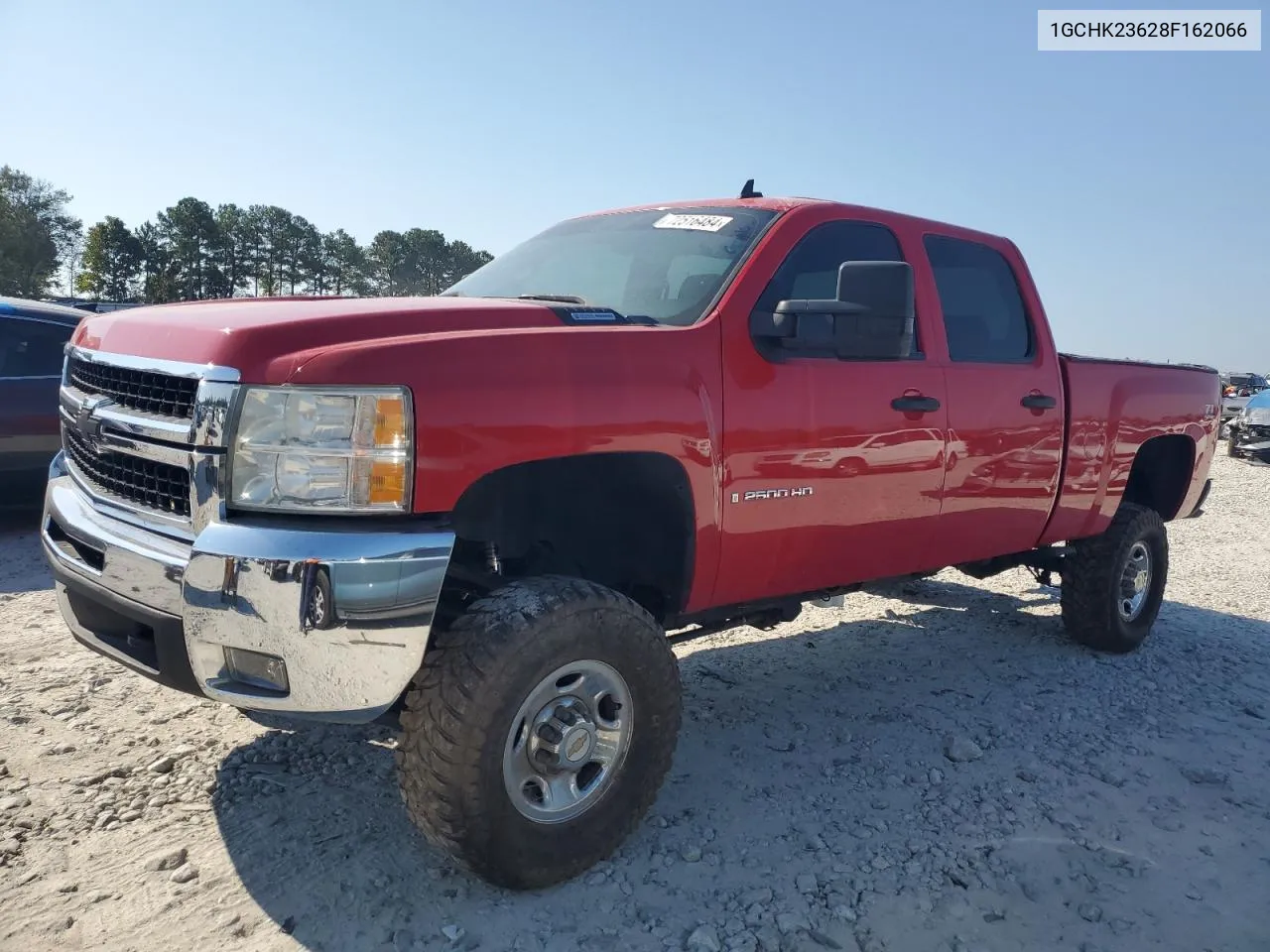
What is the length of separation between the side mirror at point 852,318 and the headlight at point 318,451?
136cm

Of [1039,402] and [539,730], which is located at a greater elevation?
[1039,402]

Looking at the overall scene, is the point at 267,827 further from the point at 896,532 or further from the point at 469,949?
the point at 896,532

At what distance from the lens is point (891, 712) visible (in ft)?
13.8

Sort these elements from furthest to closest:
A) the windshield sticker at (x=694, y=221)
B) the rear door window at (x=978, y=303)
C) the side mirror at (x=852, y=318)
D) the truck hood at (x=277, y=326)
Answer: the rear door window at (x=978, y=303)
the windshield sticker at (x=694, y=221)
the side mirror at (x=852, y=318)
the truck hood at (x=277, y=326)

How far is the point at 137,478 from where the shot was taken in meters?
2.67

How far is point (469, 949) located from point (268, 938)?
508 millimetres

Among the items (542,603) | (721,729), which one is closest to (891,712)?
(721,729)

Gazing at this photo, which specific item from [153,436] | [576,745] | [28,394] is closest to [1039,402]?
[576,745]

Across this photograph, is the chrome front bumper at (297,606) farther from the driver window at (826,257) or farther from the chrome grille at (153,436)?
the driver window at (826,257)

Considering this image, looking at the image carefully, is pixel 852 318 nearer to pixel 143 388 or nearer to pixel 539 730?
pixel 539 730

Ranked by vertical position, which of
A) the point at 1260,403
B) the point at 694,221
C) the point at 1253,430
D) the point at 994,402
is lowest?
the point at 1253,430

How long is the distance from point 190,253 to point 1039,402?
284ft

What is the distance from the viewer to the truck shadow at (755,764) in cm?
263

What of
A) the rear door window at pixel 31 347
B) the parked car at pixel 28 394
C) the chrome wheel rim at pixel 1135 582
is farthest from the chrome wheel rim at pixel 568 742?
the rear door window at pixel 31 347
